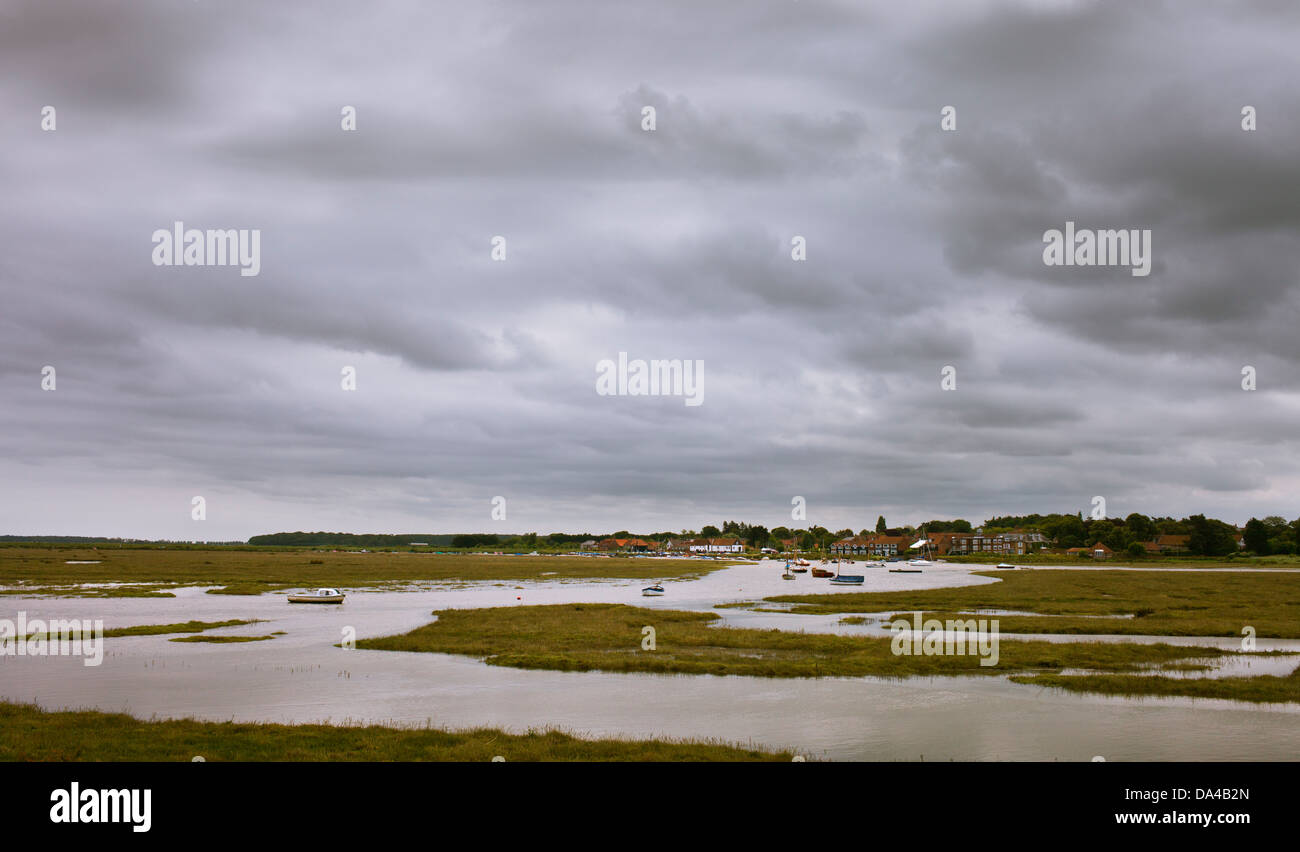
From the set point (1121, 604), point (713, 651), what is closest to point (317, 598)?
point (713, 651)

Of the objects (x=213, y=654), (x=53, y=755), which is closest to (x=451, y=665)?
(x=213, y=654)

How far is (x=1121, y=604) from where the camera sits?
8062 centimetres

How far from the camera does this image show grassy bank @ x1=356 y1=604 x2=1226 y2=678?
42.6 metres

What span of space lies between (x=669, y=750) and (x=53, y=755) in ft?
58.0

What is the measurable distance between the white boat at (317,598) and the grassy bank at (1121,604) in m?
52.4

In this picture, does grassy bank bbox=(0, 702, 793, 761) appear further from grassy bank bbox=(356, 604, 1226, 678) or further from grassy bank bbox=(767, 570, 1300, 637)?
grassy bank bbox=(767, 570, 1300, 637)

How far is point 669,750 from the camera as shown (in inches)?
942

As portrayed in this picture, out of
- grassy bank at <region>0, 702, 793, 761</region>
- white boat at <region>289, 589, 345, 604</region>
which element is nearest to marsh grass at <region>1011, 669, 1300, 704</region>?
grassy bank at <region>0, 702, 793, 761</region>

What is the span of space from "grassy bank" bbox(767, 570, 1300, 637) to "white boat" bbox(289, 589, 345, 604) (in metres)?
52.4

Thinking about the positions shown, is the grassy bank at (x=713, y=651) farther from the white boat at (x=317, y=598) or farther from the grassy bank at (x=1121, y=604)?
the white boat at (x=317, y=598)

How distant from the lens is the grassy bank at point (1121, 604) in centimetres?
6044

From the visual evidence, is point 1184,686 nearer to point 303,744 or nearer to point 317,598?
point 303,744

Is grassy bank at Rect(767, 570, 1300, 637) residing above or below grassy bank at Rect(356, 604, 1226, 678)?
below

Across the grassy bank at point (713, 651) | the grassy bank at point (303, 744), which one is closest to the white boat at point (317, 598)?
the grassy bank at point (713, 651)
